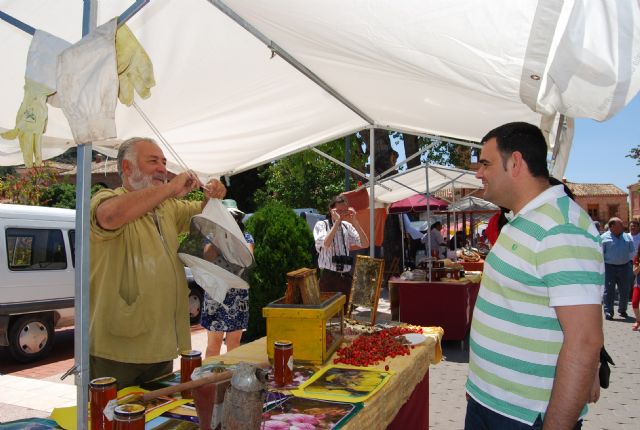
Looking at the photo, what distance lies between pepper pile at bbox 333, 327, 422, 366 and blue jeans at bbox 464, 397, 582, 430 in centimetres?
55

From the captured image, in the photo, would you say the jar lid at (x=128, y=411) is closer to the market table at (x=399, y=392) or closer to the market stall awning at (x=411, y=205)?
the market table at (x=399, y=392)

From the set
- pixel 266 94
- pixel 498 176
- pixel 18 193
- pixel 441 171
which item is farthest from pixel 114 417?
pixel 18 193

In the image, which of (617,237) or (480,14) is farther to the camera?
(617,237)

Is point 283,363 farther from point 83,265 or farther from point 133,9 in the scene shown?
point 133,9

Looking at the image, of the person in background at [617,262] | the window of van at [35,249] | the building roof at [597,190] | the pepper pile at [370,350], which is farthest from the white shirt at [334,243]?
the building roof at [597,190]

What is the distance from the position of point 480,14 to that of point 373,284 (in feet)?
7.08

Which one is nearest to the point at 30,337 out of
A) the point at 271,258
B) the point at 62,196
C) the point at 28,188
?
the point at 271,258

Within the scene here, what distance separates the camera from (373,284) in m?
3.49

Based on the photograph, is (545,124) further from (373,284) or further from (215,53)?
(215,53)

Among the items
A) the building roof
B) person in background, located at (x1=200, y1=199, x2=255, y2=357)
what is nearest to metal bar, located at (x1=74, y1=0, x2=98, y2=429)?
person in background, located at (x1=200, y1=199, x2=255, y2=357)

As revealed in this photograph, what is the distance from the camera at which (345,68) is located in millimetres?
3031

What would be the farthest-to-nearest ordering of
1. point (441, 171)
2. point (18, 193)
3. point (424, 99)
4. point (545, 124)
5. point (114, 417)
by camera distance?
1. point (18, 193)
2. point (441, 171)
3. point (424, 99)
4. point (545, 124)
5. point (114, 417)

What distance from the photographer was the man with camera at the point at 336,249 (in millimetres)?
5832

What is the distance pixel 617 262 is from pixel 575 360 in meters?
9.05
